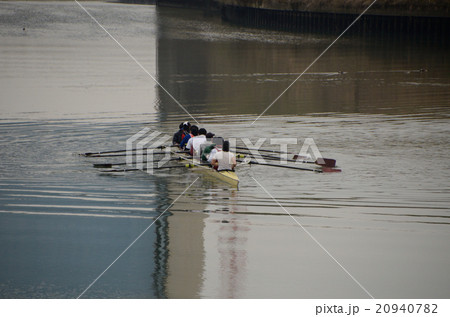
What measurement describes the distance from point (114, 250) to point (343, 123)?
497 inches

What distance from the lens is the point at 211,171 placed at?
654 inches

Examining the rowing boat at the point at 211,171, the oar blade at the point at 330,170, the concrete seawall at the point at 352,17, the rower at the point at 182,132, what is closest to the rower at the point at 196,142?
the rowing boat at the point at 211,171

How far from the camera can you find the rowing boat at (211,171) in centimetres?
1577

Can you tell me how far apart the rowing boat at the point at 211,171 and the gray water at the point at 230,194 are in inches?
7.3

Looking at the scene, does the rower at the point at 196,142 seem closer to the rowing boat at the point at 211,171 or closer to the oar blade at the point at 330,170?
the rowing boat at the point at 211,171

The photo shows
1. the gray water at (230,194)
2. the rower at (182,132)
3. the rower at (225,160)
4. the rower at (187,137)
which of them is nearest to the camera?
the gray water at (230,194)

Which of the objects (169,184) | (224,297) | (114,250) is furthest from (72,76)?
(224,297)

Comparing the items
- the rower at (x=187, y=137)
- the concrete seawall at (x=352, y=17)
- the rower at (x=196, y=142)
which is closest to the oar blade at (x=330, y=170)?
the rower at (x=196, y=142)

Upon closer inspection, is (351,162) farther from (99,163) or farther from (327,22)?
(327,22)

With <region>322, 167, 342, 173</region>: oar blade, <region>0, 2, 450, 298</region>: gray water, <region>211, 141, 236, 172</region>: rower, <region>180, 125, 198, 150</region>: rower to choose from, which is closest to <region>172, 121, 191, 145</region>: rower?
<region>180, 125, 198, 150</region>: rower

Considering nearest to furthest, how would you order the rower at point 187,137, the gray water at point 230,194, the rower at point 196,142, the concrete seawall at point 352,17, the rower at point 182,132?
the gray water at point 230,194 → the rower at point 196,142 → the rower at point 187,137 → the rower at point 182,132 → the concrete seawall at point 352,17

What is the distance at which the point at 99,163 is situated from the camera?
704 inches

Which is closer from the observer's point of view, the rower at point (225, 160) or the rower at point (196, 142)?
the rower at point (225, 160)

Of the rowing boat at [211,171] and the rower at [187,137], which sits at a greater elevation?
the rower at [187,137]
